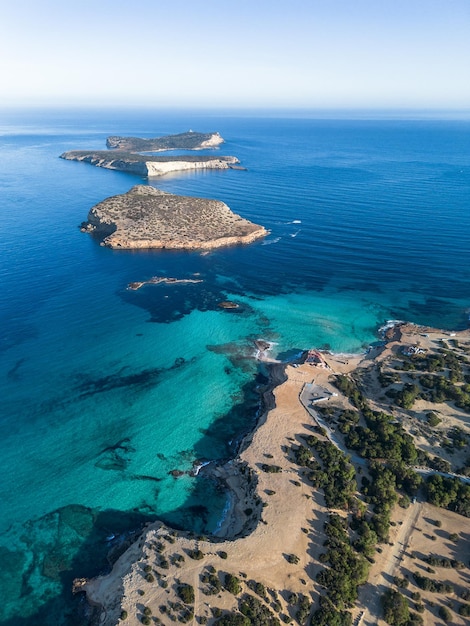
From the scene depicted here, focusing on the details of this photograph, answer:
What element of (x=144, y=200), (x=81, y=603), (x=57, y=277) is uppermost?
(x=144, y=200)

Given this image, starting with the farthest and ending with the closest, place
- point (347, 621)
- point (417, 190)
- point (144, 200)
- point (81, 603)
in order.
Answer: point (417, 190) → point (144, 200) → point (81, 603) → point (347, 621)

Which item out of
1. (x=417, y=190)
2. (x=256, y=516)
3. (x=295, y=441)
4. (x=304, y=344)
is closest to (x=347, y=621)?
(x=256, y=516)

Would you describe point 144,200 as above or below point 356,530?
above

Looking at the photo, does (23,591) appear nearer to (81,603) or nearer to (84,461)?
(81,603)

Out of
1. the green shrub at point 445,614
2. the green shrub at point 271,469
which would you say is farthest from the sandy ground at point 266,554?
the green shrub at point 445,614

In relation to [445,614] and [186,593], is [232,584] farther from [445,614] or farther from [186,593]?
[445,614]

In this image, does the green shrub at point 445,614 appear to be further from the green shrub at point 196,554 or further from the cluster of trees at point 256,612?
the green shrub at point 196,554

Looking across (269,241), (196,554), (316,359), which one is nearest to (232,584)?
(196,554)
